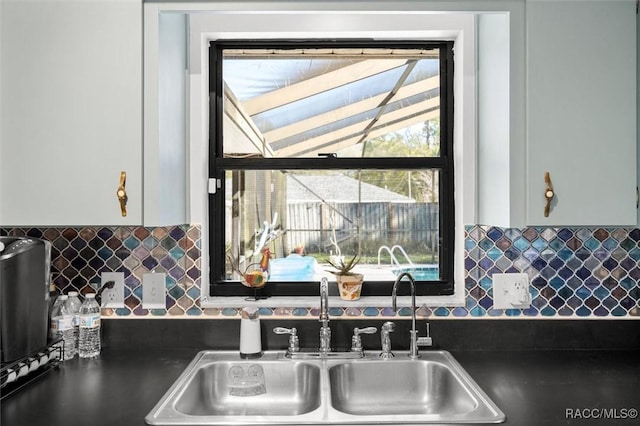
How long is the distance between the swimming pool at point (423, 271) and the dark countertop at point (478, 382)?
313mm

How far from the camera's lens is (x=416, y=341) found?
1820 mm

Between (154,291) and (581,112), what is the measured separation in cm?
159

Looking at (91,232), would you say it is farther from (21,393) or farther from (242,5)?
(242,5)

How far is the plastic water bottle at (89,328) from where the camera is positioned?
5.93ft

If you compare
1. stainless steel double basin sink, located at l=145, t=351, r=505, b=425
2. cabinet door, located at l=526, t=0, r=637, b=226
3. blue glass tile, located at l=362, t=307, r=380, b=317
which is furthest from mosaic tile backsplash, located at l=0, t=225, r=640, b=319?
cabinet door, located at l=526, t=0, r=637, b=226

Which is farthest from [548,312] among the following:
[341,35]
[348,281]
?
[341,35]

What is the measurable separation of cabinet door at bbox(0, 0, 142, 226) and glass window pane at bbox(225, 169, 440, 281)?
0.59 metres

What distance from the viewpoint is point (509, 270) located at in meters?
1.94

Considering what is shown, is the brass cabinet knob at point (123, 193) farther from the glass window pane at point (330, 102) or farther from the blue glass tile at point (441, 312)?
the blue glass tile at point (441, 312)

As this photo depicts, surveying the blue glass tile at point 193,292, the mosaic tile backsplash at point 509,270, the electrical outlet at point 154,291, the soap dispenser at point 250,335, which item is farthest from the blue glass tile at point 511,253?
the electrical outlet at point 154,291

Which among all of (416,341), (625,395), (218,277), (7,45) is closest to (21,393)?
(218,277)

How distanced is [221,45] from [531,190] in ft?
4.24

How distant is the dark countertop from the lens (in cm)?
133

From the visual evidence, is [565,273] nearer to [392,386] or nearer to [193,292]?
[392,386]
